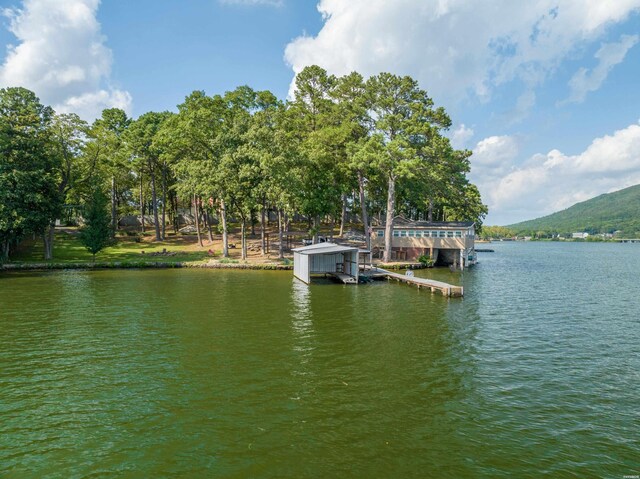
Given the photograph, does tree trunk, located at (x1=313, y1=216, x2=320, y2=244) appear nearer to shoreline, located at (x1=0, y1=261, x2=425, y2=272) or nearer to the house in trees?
shoreline, located at (x1=0, y1=261, x2=425, y2=272)

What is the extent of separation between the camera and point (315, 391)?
46.0 feet

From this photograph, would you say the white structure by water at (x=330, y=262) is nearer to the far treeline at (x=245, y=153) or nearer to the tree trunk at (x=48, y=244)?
the far treeline at (x=245, y=153)

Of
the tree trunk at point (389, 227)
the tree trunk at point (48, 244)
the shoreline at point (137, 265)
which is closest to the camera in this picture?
the shoreline at point (137, 265)

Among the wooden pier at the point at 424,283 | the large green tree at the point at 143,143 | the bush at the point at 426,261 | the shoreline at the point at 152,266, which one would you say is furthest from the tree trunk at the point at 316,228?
the large green tree at the point at 143,143

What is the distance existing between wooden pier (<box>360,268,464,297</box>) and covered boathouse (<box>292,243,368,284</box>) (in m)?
2.51

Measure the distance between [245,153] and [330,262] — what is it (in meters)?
18.3

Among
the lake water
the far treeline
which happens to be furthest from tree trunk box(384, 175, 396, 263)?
the lake water

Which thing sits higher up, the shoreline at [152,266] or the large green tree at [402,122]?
the large green tree at [402,122]

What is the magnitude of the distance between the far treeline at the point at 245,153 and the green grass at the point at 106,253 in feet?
8.82

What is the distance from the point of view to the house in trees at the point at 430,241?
60.6 m

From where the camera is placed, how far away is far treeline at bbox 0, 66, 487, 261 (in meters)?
49.0

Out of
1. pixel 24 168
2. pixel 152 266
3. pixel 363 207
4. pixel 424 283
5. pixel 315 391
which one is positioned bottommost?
pixel 315 391

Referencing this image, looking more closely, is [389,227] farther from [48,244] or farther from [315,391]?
[48,244]

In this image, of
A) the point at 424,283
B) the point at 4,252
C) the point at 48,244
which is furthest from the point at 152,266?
the point at 424,283
